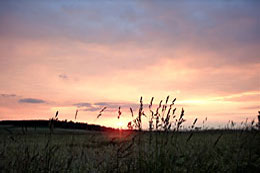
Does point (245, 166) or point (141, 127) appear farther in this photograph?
point (245, 166)

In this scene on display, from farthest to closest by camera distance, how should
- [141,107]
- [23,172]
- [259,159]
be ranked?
[259,159], [141,107], [23,172]

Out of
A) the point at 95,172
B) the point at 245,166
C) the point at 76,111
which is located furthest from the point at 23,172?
the point at 245,166

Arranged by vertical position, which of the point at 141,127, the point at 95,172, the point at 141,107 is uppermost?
the point at 141,107

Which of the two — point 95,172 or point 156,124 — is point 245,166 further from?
point 95,172

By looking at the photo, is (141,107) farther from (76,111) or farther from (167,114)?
(76,111)

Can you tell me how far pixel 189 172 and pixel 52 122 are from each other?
8.39 feet

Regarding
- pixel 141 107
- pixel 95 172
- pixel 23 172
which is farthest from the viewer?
pixel 95 172

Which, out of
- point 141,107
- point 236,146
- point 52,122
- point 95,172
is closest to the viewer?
point 52,122

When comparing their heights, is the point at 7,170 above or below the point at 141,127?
below

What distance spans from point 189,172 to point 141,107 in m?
1.48

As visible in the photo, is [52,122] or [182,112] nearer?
[52,122]

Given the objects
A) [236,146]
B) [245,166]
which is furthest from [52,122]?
[236,146]

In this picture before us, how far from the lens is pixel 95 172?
18.1ft

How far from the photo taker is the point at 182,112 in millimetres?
4605
